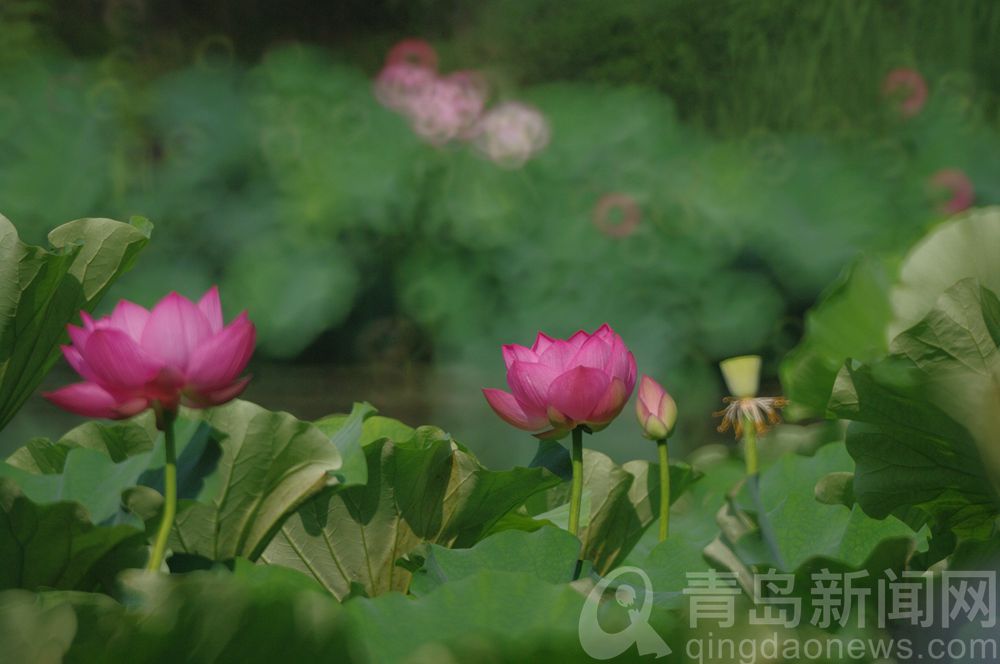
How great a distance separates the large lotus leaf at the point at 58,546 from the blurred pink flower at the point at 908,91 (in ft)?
13.2

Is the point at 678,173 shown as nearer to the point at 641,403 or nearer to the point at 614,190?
the point at 614,190

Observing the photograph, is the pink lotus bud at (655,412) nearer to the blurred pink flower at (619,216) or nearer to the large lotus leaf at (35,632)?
the large lotus leaf at (35,632)

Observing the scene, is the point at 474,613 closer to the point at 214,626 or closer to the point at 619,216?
the point at 214,626

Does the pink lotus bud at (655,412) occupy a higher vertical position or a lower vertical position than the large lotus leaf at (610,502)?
higher

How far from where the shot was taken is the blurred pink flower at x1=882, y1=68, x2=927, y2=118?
421cm

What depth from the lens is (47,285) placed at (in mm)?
695

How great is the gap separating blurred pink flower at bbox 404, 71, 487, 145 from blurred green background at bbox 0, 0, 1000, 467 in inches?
1.6

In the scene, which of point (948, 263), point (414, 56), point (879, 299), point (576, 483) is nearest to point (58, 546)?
point (576, 483)

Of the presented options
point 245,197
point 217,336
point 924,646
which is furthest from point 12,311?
point 245,197

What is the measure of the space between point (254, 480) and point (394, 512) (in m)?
0.12

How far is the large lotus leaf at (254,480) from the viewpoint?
649 mm

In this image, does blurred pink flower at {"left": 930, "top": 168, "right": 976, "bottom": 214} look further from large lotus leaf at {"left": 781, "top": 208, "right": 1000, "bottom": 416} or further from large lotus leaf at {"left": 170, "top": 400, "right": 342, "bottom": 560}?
large lotus leaf at {"left": 170, "top": 400, "right": 342, "bottom": 560}

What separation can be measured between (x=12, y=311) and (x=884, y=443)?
19.2 inches

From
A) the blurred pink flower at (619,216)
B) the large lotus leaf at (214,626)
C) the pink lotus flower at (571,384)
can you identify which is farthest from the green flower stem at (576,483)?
the blurred pink flower at (619,216)
